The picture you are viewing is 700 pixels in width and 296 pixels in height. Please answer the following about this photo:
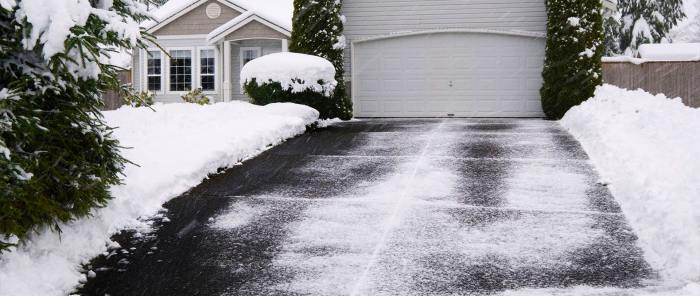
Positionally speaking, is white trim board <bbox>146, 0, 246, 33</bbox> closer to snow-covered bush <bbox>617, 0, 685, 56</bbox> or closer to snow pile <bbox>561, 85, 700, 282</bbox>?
snow pile <bbox>561, 85, 700, 282</bbox>

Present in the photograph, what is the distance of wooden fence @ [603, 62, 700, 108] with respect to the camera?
686 inches

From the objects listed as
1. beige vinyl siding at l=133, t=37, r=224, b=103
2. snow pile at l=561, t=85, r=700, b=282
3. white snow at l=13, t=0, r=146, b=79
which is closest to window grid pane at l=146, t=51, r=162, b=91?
beige vinyl siding at l=133, t=37, r=224, b=103

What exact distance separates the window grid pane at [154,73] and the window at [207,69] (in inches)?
63.0

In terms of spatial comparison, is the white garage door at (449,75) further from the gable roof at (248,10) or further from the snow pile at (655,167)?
the gable roof at (248,10)

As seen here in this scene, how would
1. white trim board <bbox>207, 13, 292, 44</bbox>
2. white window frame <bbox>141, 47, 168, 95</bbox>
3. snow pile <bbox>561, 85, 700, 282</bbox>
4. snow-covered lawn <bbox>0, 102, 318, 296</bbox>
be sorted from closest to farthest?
snow-covered lawn <bbox>0, 102, 318, 296</bbox>
snow pile <bbox>561, 85, 700, 282</bbox>
white trim board <bbox>207, 13, 292, 44</bbox>
white window frame <bbox>141, 47, 168, 95</bbox>

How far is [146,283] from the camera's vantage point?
499 centimetres

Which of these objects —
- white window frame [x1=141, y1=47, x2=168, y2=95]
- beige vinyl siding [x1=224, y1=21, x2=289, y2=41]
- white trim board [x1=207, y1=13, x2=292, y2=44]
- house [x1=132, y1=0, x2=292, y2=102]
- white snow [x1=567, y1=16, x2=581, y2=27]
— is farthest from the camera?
white window frame [x1=141, y1=47, x2=168, y2=95]

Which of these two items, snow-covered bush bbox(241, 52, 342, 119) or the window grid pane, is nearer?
snow-covered bush bbox(241, 52, 342, 119)

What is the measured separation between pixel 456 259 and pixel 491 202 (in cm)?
182

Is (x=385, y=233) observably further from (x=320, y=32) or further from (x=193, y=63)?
(x=193, y=63)

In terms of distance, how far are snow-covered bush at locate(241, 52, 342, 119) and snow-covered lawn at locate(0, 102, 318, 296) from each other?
0.67 m

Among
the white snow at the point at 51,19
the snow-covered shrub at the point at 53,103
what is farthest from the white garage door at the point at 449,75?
the white snow at the point at 51,19

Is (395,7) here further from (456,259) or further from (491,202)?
(456,259)

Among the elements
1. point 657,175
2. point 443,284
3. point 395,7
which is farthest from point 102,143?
point 395,7
